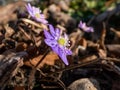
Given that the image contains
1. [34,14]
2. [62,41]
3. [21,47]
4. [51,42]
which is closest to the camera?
[51,42]

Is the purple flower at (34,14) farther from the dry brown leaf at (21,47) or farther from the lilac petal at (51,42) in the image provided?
the lilac petal at (51,42)

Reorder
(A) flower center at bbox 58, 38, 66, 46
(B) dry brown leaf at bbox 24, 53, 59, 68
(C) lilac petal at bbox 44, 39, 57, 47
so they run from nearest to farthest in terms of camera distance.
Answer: (C) lilac petal at bbox 44, 39, 57, 47 < (A) flower center at bbox 58, 38, 66, 46 < (B) dry brown leaf at bbox 24, 53, 59, 68

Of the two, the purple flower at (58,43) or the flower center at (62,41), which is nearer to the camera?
the purple flower at (58,43)

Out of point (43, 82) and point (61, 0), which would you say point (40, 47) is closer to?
point (43, 82)

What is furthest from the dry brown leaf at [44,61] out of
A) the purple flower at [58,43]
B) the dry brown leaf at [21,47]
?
the purple flower at [58,43]

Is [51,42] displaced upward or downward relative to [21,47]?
upward

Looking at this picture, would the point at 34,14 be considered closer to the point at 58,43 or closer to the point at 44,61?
the point at 44,61

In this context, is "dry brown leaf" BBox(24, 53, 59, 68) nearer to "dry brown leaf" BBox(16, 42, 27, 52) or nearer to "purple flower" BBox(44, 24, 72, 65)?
"dry brown leaf" BBox(16, 42, 27, 52)

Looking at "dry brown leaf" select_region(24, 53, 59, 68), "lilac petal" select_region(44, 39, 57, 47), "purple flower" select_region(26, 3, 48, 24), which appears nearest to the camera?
"lilac petal" select_region(44, 39, 57, 47)

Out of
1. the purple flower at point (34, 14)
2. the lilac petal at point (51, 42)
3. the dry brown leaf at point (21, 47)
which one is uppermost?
the lilac petal at point (51, 42)

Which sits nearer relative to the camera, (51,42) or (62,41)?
(51,42)

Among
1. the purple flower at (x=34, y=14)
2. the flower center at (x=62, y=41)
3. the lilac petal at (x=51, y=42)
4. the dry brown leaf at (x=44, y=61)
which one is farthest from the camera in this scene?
the purple flower at (x=34, y=14)

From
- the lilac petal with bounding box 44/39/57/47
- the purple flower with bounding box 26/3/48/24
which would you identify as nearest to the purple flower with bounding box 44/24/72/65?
the lilac petal with bounding box 44/39/57/47

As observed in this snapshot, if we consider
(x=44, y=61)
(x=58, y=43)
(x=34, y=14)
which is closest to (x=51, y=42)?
(x=58, y=43)
